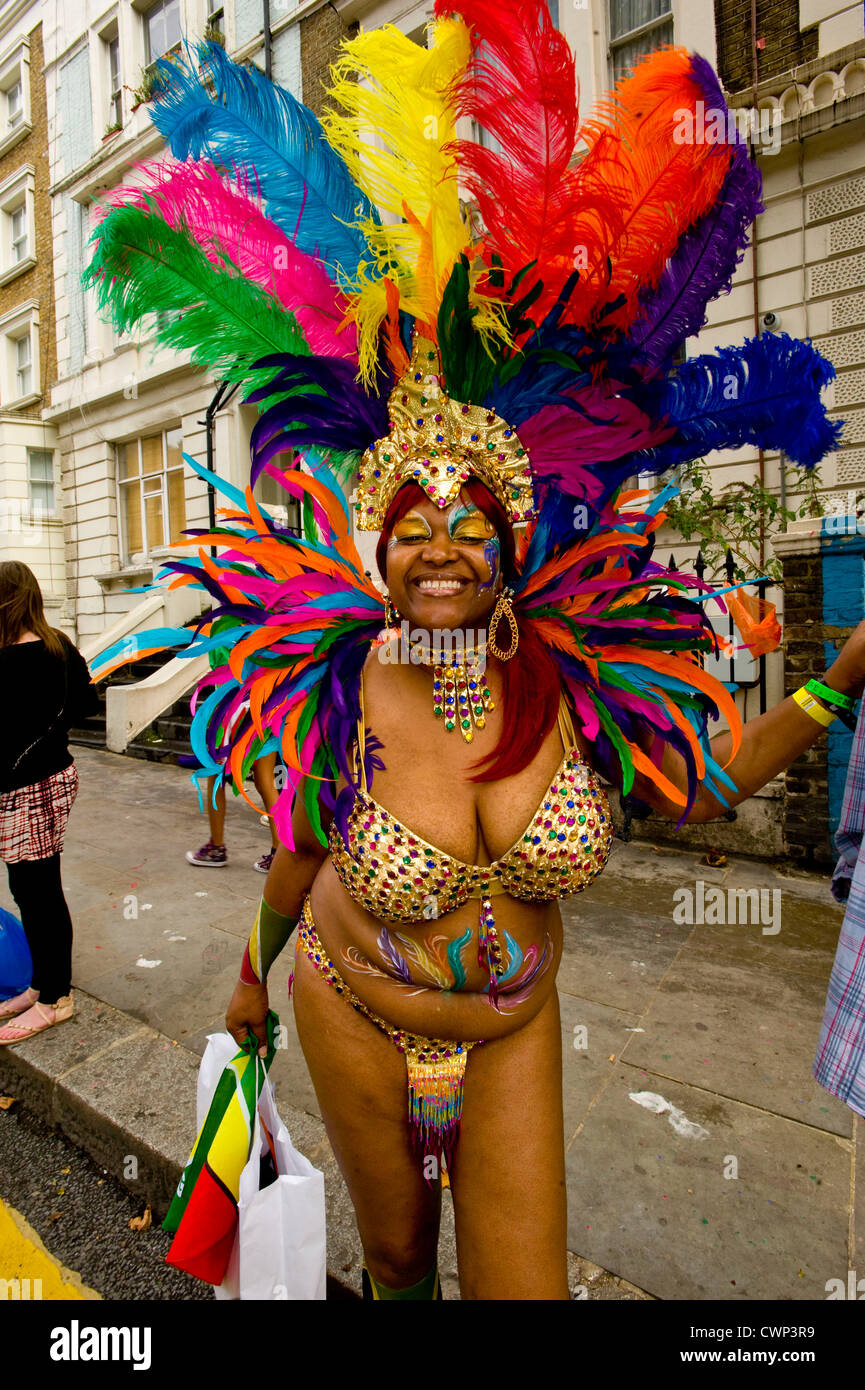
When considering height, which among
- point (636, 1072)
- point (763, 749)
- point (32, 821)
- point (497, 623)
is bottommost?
point (636, 1072)

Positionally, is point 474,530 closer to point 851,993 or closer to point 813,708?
point 813,708

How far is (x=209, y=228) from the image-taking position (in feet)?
5.06

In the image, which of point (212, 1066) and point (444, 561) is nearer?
point (444, 561)

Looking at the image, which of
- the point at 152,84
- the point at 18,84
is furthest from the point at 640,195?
the point at 18,84

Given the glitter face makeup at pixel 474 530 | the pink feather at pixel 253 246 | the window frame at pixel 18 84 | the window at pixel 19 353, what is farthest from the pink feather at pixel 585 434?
the window frame at pixel 18 84

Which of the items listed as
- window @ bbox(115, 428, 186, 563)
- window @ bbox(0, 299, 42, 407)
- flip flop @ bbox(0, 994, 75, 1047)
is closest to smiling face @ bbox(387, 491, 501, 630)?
flip flop @ bbox(0, 994, 75, 1047)

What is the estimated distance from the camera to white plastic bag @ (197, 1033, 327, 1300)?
1.47 m

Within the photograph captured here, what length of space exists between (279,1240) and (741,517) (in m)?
5.23

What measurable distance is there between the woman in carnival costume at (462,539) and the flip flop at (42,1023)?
2350mm

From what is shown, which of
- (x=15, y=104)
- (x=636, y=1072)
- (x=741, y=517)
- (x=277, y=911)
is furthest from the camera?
(x=15, y=104)

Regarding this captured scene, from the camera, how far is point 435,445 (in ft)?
4.51

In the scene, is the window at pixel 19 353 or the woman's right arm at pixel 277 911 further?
the window at pixel 19 353

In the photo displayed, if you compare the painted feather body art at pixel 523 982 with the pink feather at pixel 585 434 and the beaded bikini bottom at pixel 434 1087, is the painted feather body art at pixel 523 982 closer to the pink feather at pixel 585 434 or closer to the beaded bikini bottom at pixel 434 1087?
the beaded bikini bottom at pixel 434 1087

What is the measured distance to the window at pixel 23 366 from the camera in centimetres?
1666
